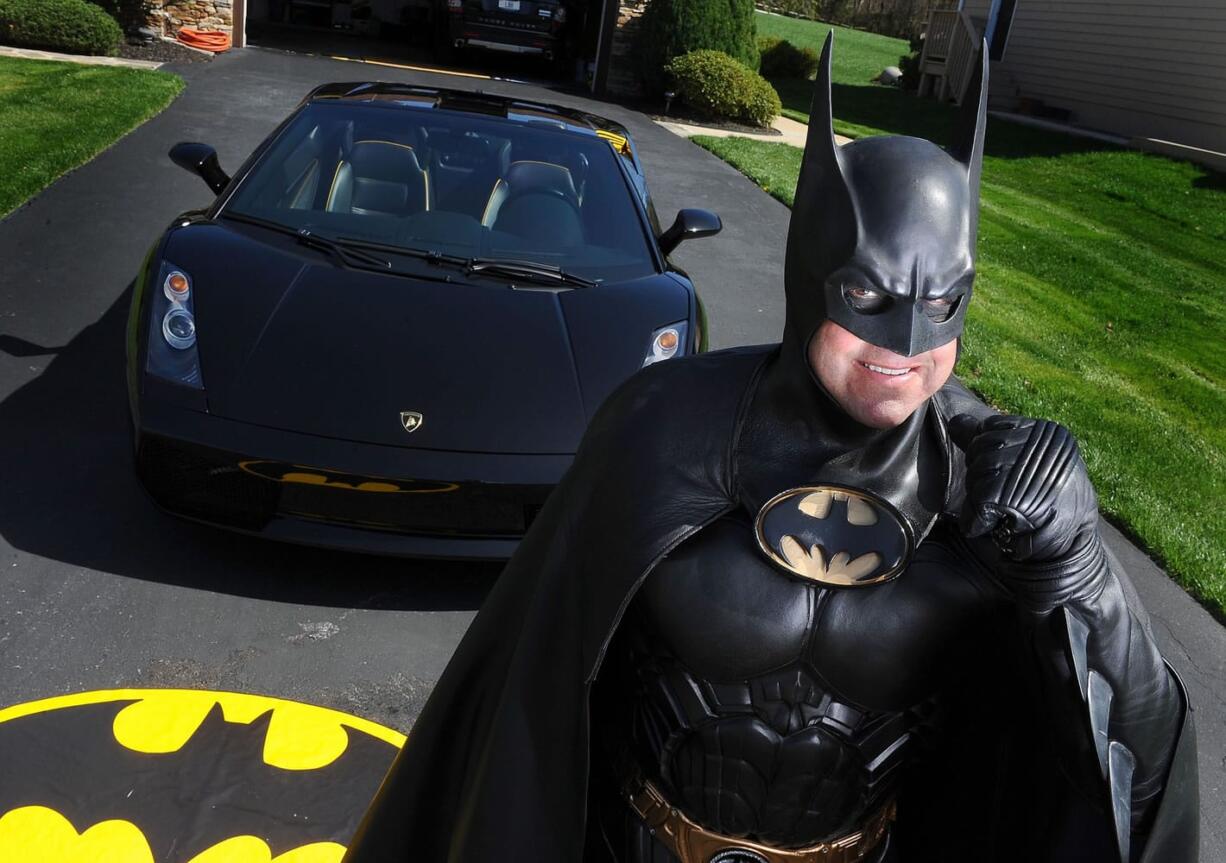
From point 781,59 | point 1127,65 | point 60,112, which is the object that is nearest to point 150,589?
point 60,112

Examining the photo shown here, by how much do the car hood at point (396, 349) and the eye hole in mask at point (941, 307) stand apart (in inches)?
98.3

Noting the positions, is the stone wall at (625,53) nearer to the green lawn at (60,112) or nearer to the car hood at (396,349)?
the green lawn at (60,112)

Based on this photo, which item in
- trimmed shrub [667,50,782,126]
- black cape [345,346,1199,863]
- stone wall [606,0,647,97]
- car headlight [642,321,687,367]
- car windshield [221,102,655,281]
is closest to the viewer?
black cape [345,346,1199,863]

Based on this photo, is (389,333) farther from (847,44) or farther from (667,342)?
(847,44)

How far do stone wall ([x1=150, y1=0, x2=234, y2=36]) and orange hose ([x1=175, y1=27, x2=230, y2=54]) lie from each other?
0.09 meters

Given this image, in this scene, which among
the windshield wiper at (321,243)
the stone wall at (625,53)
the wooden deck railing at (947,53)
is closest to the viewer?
the windshield wiper at (321,243)

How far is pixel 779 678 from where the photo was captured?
1.68 metres

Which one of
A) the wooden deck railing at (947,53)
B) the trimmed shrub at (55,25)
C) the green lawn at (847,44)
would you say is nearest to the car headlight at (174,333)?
the trimmed shrub at (55,25)

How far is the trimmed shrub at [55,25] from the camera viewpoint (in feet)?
48.1

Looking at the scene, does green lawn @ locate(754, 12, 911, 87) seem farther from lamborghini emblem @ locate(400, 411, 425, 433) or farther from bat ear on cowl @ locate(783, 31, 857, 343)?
bat ear on cowl @ locate(783, 31, 857, 343)

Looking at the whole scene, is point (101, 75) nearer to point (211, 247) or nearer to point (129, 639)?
point (211, 247)

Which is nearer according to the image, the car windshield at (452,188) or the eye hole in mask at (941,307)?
the eye hole in mask at (941,307)

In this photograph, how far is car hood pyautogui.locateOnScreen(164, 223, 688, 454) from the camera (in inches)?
153

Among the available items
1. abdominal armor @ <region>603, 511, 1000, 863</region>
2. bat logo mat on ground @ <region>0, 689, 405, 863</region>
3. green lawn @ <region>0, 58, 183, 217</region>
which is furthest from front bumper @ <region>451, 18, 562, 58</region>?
abdominal armor @ <region>603, 511, 1000, 863</region>
